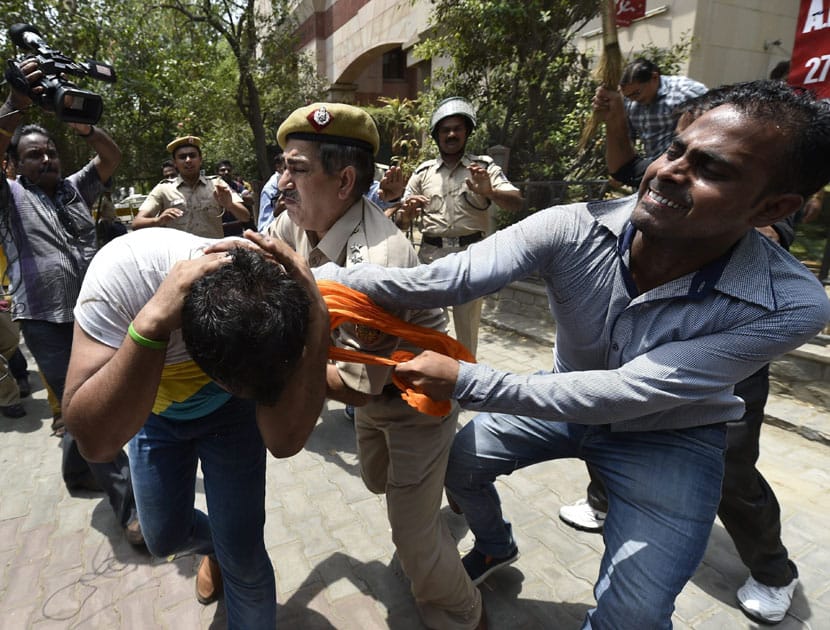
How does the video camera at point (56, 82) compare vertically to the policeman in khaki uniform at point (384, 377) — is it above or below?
above

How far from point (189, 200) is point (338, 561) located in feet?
12.8

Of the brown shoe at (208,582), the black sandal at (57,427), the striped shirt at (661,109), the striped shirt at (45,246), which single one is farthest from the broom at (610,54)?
the black sandal at (57,427)

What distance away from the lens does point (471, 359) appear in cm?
203

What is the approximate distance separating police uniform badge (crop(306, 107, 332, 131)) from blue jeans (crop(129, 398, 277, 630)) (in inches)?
44.4

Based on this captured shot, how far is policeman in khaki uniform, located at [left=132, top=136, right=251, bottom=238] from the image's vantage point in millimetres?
4820

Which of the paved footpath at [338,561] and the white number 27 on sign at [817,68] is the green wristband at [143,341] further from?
the white number 27 on sign at [817,68]

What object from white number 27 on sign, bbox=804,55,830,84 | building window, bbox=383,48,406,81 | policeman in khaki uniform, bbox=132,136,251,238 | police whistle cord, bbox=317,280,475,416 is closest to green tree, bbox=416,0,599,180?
white number 27 on sign, bbox=804,55,830,84

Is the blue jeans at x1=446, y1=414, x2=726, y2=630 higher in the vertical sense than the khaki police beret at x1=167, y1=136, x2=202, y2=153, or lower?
lower

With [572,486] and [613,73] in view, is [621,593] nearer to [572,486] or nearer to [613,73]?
[572,486]

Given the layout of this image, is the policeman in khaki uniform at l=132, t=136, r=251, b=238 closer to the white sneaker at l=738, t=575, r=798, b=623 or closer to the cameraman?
the cameraman

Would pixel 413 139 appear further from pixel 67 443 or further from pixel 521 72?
pixel 67 443

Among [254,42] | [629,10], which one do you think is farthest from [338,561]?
[254,42]

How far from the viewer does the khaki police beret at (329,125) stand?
2.03 metres

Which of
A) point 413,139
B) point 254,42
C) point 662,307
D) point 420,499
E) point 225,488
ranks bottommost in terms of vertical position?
point 420,499
